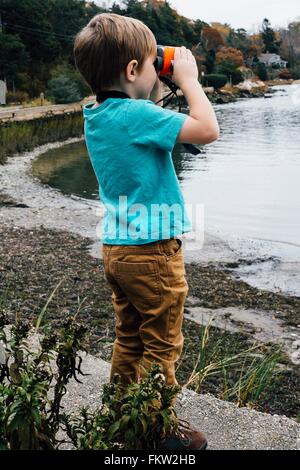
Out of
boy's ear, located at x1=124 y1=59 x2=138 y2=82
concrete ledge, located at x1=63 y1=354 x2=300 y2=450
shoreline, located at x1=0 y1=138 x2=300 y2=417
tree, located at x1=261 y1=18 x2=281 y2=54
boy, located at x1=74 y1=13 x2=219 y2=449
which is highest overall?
tree, located at x1=261 y1=18 x2=281 y2=54

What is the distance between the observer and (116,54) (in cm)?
246

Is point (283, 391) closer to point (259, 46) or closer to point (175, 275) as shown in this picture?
point (175, 275)

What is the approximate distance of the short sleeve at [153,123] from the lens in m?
2.47

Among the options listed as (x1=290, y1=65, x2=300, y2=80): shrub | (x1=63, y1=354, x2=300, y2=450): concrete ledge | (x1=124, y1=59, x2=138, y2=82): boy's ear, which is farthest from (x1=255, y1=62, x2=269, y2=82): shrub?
(x1=124, y1=59, x2=138, y2=82): boy's ear

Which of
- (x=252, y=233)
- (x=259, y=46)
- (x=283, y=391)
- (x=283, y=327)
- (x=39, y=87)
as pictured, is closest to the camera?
(x=283, y=391)

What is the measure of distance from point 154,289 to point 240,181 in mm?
17918

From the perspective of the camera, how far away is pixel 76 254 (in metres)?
9.72

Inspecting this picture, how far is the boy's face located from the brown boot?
4.27 ft

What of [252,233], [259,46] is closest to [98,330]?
[252,233]

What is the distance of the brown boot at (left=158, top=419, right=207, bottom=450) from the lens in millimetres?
2615

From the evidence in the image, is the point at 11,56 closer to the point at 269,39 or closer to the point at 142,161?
the point at 142,161

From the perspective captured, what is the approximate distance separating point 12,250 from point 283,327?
419 cm

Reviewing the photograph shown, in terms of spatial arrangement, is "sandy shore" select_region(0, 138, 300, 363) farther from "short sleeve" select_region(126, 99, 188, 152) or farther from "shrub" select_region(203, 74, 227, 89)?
"shrub" select_region(203, 74, 227, 89)

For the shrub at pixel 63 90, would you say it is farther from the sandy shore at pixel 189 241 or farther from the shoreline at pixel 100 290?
the shoreline at pixel 100 290
